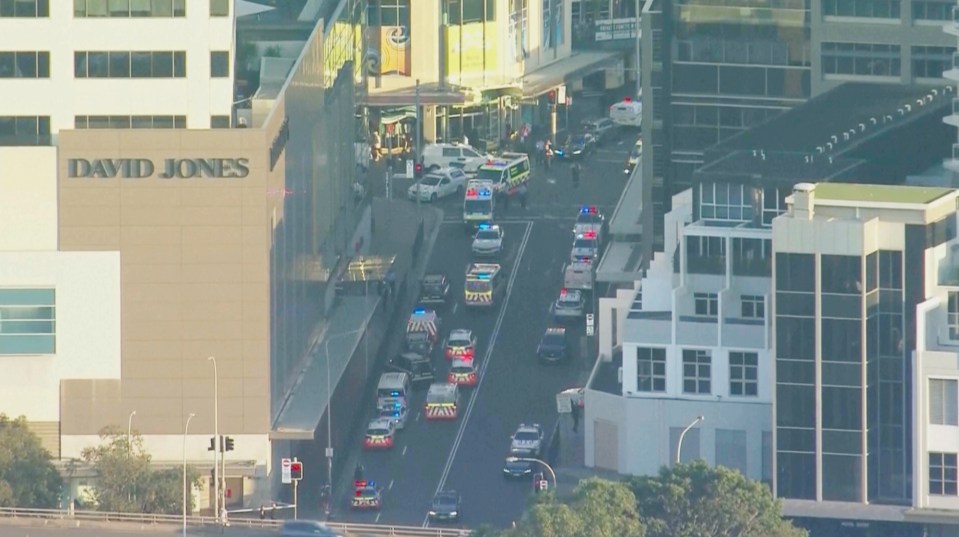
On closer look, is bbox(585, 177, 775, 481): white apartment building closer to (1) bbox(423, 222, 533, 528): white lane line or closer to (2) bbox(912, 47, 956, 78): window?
(1) bbox(423, 222, 533, 528): white lane line

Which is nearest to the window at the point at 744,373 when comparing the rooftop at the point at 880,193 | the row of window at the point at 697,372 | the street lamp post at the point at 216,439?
the row of window at the point at 697,372

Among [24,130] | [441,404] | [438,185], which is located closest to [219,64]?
[24,130]

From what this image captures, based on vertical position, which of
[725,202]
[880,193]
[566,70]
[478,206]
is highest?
[566,70]

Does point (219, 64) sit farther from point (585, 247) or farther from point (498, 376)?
point (585, 247)

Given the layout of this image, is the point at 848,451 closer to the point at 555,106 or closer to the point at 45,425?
the point at 45,425

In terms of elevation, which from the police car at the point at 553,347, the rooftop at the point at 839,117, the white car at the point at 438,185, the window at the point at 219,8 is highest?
the window at the point at 219,8

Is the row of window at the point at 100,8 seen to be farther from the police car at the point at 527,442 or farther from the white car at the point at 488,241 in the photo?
the white car at the point at 488,241
